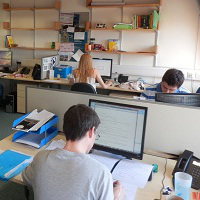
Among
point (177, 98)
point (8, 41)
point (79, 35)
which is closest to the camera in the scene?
point (177, 98)

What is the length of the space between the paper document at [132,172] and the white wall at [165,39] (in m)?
3.27

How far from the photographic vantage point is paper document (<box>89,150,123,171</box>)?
1611 mm

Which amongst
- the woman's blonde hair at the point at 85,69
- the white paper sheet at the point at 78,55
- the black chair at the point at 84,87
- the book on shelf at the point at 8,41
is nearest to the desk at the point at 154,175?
the black chair at the point at 84,87

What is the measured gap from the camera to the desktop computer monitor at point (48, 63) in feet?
15.5

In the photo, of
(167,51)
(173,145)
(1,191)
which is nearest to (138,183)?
(173,145)

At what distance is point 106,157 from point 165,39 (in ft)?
11.3

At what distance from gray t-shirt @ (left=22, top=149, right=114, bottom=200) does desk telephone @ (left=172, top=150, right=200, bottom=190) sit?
60 cm

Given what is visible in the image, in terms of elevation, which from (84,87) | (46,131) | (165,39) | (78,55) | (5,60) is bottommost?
(46,131)

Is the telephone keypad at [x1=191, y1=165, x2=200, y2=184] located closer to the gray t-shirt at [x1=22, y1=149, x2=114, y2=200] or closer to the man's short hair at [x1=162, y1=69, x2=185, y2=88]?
the gray t-shirt at [x1=22, y1=149, x2=114, y2=200]

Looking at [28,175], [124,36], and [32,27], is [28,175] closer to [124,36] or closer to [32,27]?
[124,36]

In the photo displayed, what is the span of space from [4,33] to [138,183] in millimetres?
5226

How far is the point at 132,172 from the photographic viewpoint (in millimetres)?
1514

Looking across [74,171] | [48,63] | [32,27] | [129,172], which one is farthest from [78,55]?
[74,171]

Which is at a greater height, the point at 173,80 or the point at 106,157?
the point at 173,80
